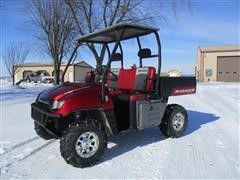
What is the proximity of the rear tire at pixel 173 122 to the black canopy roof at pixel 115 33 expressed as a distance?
1.65 meters

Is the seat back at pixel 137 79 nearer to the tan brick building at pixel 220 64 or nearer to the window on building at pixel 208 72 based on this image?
the tan brick building at pixel 220 64

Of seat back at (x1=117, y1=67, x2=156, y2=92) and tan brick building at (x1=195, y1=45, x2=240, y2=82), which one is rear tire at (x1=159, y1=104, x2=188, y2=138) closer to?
seat back at (x1=117, y1=67, x2=156, y2=92)

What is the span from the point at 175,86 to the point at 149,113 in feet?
3.28

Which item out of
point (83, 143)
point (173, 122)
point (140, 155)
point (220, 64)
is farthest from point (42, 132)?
point (220, 64)

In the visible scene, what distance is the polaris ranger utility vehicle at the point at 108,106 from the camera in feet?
15.7

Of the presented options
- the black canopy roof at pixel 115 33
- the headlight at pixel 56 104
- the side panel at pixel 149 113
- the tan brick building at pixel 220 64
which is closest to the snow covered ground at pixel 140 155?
the side panel at pixel 149 113

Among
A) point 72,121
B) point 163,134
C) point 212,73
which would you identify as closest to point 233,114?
point 163,134

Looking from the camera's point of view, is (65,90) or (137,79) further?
(137,79)

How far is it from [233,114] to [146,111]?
4.74 meters

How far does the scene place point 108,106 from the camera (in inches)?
205

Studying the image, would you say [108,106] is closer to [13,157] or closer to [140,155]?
[140,155]

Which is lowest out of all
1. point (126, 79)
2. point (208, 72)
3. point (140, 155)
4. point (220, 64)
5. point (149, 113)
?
point (140, 155)

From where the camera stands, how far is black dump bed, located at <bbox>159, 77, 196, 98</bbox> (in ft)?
20.2

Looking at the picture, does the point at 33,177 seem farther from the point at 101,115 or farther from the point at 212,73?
the point at 212,73
